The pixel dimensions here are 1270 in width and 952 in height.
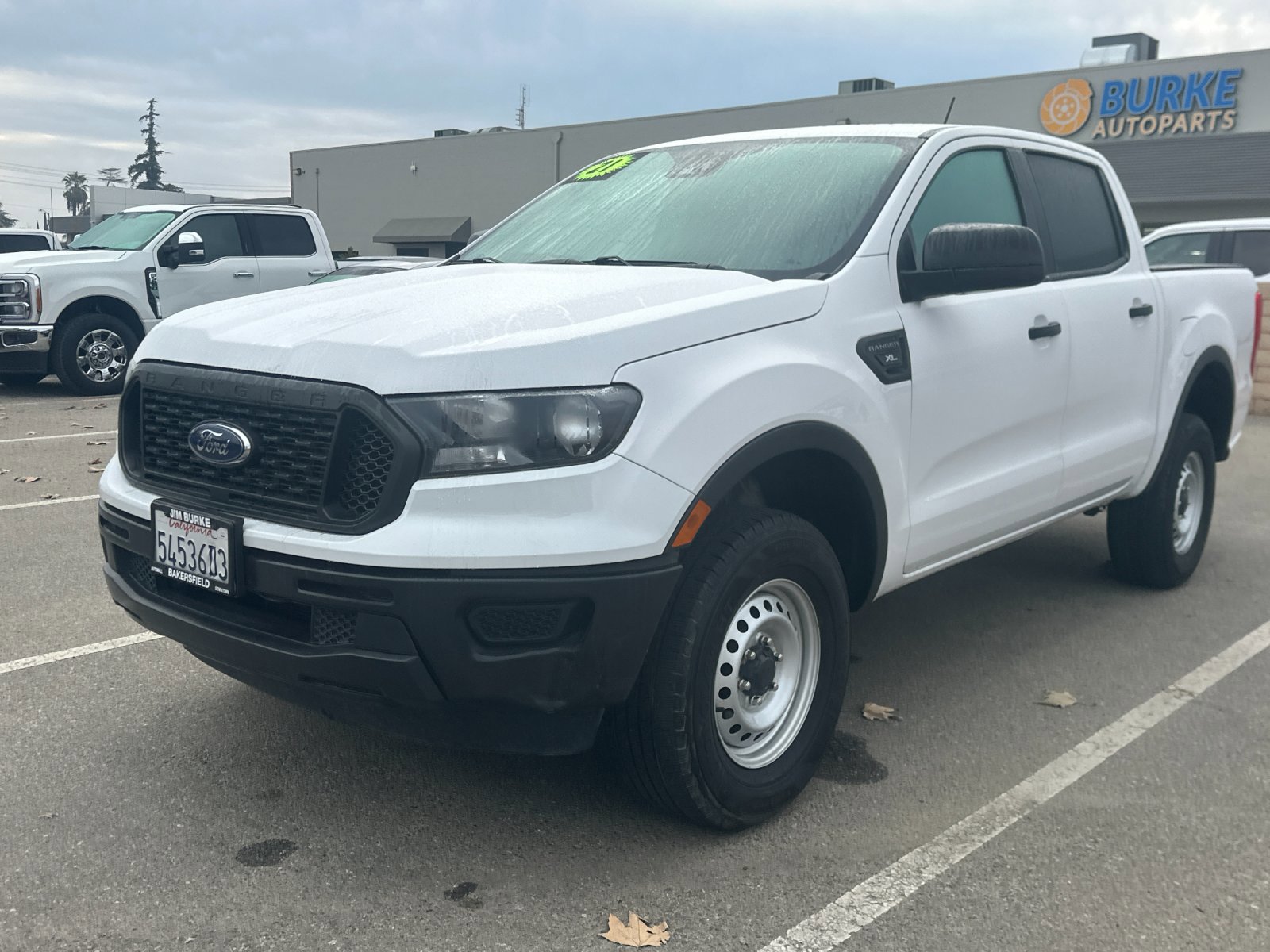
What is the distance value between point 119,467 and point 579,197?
77.0 inches

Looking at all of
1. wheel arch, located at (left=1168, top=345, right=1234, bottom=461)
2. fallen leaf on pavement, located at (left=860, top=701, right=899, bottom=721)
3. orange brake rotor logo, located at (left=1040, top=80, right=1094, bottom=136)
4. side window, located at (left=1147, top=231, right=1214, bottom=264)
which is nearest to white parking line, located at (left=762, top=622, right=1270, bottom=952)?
fallen leaf on pavement, located at (left=860, top=701, right=899, bottom=721)

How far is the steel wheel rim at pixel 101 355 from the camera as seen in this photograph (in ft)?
41.6

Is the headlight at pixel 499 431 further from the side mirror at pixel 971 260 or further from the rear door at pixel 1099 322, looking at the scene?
the rear door at pixel 1099 322

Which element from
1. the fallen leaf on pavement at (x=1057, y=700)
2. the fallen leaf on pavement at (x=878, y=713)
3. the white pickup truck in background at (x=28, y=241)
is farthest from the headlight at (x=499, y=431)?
the white pickup truck in background at (x=28, y=241)

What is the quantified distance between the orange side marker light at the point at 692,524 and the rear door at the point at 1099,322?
2103mm

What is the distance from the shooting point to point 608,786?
137 inches

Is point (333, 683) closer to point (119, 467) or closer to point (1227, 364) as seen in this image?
point (119, 467)

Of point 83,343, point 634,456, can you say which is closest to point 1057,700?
point 634,456

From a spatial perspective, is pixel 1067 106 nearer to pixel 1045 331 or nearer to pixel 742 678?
pixel 1045 331

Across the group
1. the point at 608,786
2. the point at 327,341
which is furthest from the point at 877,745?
the point at 327,341

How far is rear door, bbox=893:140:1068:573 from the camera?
372cm

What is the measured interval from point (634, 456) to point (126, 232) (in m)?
12.5

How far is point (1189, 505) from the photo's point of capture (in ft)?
18.9

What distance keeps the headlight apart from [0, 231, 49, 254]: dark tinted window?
61.3 feet
